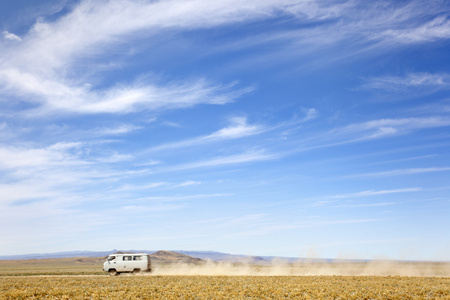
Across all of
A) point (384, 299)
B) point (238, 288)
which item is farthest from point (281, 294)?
point (384, 299)

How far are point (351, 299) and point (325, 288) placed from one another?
16.5ft

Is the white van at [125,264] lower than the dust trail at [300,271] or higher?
higher

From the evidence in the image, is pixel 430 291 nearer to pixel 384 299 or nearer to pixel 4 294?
pixel 384 299

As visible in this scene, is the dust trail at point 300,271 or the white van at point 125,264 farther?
the dust trail at point 300,271

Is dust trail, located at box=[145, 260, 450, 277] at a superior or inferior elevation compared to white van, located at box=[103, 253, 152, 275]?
inferior

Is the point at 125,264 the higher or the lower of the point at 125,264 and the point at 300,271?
the higher

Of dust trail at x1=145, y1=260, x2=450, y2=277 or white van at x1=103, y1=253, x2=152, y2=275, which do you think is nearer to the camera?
white van at x1=103, y1=253, x2=152, y2=275

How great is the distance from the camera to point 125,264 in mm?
48781

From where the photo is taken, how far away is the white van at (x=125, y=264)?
48625mm

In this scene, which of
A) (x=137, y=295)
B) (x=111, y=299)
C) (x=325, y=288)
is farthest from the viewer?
(x=325, y=288)

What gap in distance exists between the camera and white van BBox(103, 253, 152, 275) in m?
48.6

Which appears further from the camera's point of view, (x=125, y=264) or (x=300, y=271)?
(x=300, y=271)

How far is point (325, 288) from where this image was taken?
107 feet

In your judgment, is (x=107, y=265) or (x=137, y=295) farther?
(x=107, y=265)
